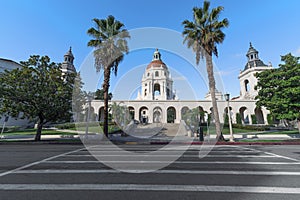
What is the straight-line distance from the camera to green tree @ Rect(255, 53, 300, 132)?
1766 centimetres

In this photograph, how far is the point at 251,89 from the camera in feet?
157

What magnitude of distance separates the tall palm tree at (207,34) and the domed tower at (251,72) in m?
36.2

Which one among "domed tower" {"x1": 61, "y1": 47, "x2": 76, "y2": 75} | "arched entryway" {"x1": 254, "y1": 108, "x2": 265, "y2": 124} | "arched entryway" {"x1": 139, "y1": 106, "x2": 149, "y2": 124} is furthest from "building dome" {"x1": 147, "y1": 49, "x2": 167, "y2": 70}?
"arched entryway" {"x1": 254, "y1": 108, "x2": 265, "y2": 124}

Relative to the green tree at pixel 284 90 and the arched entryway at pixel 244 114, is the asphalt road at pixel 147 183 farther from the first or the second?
the arched entryway at pixel 244 114

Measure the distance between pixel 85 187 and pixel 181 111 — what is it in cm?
4517

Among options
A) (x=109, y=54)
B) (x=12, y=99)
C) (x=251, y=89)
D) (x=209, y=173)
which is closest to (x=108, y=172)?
(x=209, y=173)

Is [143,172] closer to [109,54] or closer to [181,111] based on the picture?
[109,54]

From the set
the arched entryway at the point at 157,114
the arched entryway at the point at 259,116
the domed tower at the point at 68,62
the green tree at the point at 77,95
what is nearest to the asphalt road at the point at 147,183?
the green tree at the point at 77,95

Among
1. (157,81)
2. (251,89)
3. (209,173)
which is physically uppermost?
(157,81)

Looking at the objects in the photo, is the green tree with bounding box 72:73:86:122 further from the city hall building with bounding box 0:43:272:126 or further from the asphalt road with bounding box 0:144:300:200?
the city hall building with bounding box 0:43:272:126

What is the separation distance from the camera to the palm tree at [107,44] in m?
17.8

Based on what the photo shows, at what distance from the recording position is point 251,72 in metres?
46.8

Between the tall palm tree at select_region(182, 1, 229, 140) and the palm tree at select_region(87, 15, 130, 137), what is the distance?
7.76m

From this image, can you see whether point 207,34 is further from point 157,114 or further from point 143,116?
point 143,116
